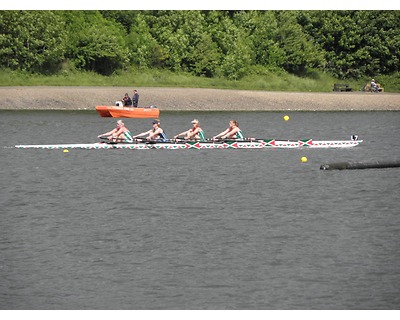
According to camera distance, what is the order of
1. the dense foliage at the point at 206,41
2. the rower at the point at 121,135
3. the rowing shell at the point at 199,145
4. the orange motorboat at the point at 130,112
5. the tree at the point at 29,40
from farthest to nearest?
1. the dense foliage at the point at 206,41
2. the tree at the point at 29,40
3. the orange motorboat at the point at 130,112
4. the rowing shell at the point at 199,145
5. the rower at the point at 121,135

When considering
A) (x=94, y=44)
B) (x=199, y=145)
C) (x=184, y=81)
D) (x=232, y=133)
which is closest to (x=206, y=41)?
(x=184, y=81)

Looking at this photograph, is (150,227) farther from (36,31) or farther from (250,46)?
(250,46)

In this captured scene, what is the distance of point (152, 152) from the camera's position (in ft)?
193

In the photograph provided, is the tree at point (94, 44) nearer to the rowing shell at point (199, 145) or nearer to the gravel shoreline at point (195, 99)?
the gravel shoreline at point (195, 99)

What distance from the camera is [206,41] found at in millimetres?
108500

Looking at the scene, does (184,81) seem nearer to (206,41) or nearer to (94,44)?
(206,41)

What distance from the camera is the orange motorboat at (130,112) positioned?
84.8 m

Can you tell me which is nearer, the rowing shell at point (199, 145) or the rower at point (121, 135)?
the rower at point (121, 135)

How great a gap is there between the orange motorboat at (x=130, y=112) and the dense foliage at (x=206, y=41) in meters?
17.7

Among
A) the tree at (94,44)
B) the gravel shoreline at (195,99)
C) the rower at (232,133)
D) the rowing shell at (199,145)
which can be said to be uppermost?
the rower at (232,133)

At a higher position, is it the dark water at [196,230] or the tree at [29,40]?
the dark water at [196,230]

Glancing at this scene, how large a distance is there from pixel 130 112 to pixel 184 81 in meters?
20.4

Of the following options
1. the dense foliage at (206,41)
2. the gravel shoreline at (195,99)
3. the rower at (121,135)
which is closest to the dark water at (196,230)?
the rower at (121,135)

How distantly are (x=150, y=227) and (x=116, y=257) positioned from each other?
15.7ft
